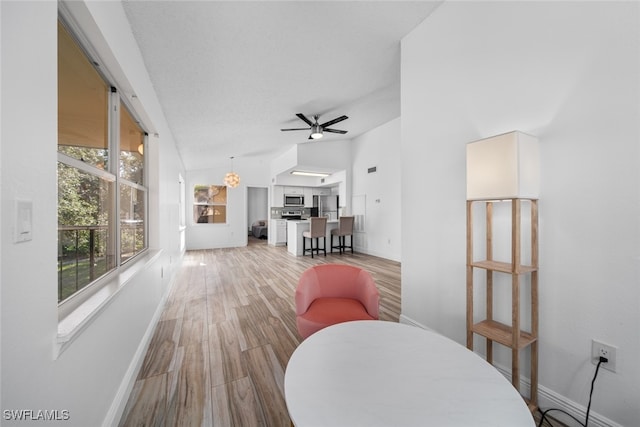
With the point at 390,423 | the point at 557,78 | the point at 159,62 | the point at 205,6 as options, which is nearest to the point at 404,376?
the point at 390,423

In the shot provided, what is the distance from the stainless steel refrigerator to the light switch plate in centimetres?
784

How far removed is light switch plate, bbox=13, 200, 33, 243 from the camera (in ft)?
2.24

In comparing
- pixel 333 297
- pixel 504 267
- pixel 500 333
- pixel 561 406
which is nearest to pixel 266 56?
pixel 333 297

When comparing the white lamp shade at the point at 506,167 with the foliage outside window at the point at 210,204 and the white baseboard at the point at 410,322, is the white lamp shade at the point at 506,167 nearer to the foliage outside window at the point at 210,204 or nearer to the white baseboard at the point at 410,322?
the white baseboard at the point at 410,322

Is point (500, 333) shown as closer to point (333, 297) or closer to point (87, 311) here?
point (333, 297)

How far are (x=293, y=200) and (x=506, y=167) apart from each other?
734cm

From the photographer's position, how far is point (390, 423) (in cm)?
77

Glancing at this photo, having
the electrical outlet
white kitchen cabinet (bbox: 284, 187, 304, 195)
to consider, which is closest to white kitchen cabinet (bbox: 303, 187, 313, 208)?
white kitchen cabinet (bbox: 284, 187, 304, 195)

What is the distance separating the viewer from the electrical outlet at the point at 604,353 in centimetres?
116

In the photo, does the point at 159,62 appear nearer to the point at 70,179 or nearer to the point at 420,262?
the point at 70,179

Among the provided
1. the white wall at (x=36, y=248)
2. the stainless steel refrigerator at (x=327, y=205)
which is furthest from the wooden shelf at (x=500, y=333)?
the stainless steel refrigerator at (x=327, y=205)

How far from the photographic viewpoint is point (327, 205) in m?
8.85

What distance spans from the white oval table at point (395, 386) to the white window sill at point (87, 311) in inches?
33.4

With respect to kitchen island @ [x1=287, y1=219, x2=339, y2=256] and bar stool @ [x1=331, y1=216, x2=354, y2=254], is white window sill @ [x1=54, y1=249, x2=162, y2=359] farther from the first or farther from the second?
bar stool @ [x1=331, y1=216, x2=354, y2=254]
